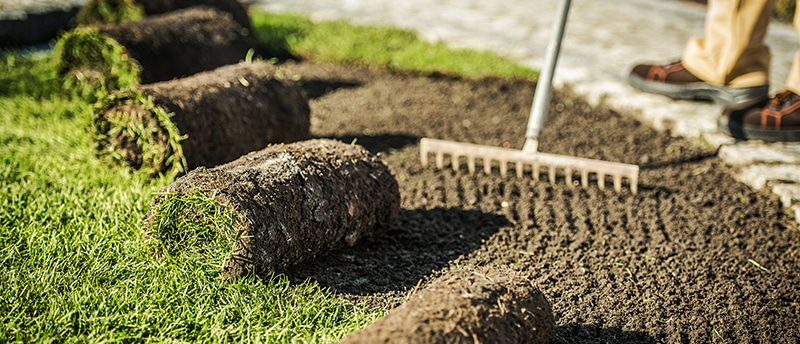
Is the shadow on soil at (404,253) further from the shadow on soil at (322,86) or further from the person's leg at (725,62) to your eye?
the person's leg at (725,62)

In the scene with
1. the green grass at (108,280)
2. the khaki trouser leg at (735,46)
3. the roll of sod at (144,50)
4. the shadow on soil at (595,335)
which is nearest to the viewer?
the green grass at (108,280)

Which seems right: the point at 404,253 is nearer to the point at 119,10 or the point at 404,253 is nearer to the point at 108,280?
the point at 108,280

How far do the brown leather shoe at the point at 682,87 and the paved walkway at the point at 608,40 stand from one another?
0.21 feet

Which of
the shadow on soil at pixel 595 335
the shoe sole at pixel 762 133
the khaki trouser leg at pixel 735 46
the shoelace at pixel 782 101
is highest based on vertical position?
the khaki trouser leg at pixel 735 46

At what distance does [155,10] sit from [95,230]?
135 inches

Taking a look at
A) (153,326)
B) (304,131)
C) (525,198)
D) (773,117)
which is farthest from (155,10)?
(773,117)

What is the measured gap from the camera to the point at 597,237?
11.0 ft

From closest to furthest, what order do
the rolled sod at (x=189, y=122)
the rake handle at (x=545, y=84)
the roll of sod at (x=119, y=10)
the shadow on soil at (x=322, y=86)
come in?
the rolled sod at (x=189, y=122) → the rake handle at (x=545, y=84) → the shadow on soil at (x=322, y=86) → the roll of sod at (x=119, y=10)

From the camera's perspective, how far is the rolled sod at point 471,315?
1.99 meters

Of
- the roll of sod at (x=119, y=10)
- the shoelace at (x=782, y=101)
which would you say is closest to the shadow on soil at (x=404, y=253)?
the shoelace at (x=782, y=101)

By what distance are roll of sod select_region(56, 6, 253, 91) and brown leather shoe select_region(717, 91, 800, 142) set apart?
3364mm

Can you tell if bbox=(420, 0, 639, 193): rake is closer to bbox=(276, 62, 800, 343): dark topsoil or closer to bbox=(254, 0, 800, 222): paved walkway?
bbox=(276, 62, 800, 343): dark topsoil

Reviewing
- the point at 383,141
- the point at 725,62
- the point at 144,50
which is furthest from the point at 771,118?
the point at 144,50

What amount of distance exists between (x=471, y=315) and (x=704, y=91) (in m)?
3.63
